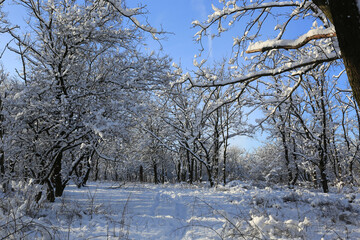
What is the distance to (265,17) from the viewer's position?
17.2 ft

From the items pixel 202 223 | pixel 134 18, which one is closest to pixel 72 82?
pixel 134 18

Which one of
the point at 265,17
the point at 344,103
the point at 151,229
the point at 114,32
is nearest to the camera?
the point at 151,229

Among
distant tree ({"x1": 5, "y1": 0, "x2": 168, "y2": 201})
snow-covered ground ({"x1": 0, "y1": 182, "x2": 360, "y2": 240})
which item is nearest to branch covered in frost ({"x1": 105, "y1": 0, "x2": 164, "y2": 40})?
distant tree ({"x1": 5, "y1": 0, "x2": 168, "y2": 201})

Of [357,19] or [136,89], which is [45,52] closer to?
[136,89]

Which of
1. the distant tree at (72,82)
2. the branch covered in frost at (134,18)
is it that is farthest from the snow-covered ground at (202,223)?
the branch covered in frost at (134,18)

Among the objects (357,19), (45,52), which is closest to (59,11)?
(45,52)

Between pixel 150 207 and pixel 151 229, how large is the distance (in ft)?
6.29

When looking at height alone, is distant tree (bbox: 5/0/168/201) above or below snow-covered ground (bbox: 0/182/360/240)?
above

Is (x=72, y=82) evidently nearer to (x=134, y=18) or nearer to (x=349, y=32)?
(x=134, y=18)

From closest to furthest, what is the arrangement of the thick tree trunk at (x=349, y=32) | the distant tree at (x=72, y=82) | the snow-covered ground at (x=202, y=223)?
1. the thick tree trunk at (x=349, y=32)
2. the snow-covered ground at (x=202, y=223)
3. the distant tree at (x=72, y=82)

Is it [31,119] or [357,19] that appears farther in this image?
[31,119]

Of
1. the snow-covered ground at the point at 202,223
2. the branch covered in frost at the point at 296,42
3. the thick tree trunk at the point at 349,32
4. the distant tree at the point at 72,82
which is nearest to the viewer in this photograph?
the thick tree trunk at the point at 349,32

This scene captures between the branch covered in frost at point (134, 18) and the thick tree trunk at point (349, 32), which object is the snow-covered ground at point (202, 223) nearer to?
the thick tree trunk at point (349, 32)

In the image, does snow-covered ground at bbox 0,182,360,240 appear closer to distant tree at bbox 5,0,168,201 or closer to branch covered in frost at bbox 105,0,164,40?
distant tree at bbox 5,0,168,201
